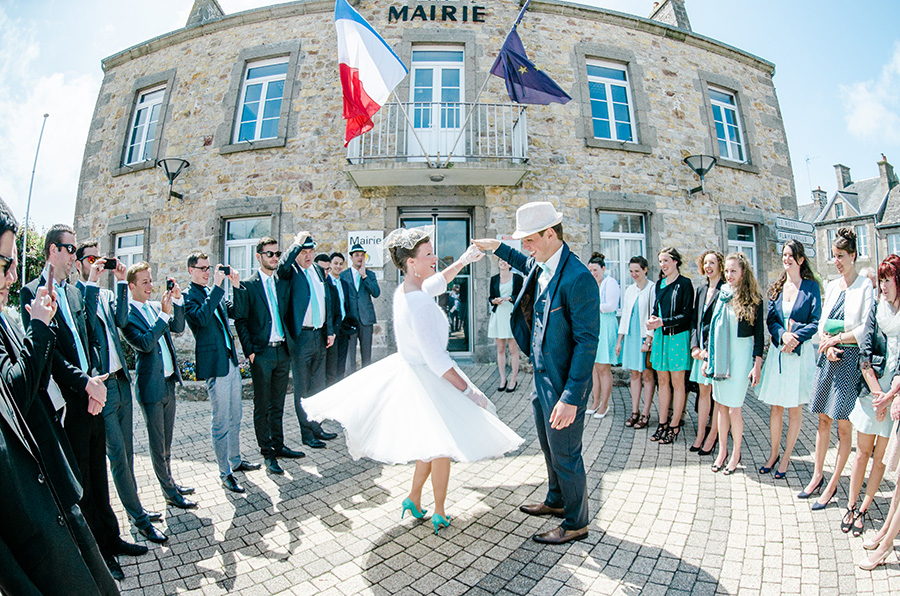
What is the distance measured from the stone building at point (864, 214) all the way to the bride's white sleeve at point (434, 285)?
3589 centimetres

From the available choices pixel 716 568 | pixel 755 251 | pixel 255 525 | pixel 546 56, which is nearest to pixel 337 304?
pixel 255 525

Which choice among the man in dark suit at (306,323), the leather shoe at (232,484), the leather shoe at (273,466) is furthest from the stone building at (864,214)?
the leather shoe at (232,484)

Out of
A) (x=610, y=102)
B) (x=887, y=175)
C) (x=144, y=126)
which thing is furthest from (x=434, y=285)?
(x=887, y=175)

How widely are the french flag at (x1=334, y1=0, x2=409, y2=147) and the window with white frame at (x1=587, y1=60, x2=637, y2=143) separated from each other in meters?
5.17

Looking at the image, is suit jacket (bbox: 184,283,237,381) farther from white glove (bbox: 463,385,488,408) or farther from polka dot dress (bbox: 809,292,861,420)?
polka dot dress (bbox: 809,292,861,420)

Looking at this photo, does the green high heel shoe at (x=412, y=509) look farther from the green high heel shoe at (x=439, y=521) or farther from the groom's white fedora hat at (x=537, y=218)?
the groom's white fedora hat at (x=537, y=218)

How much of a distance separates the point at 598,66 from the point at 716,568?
10.6 m

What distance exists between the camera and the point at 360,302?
6602 mm

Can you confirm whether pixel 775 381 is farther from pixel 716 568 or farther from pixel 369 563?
pixel 369 563

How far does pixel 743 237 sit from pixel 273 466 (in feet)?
38.0

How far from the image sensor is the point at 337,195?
30.9 feet

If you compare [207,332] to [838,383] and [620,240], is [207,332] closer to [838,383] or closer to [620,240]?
[838,383]

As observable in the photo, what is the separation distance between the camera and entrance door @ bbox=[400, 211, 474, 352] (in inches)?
379

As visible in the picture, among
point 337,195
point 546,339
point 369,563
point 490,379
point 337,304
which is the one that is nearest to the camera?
point 369,563
